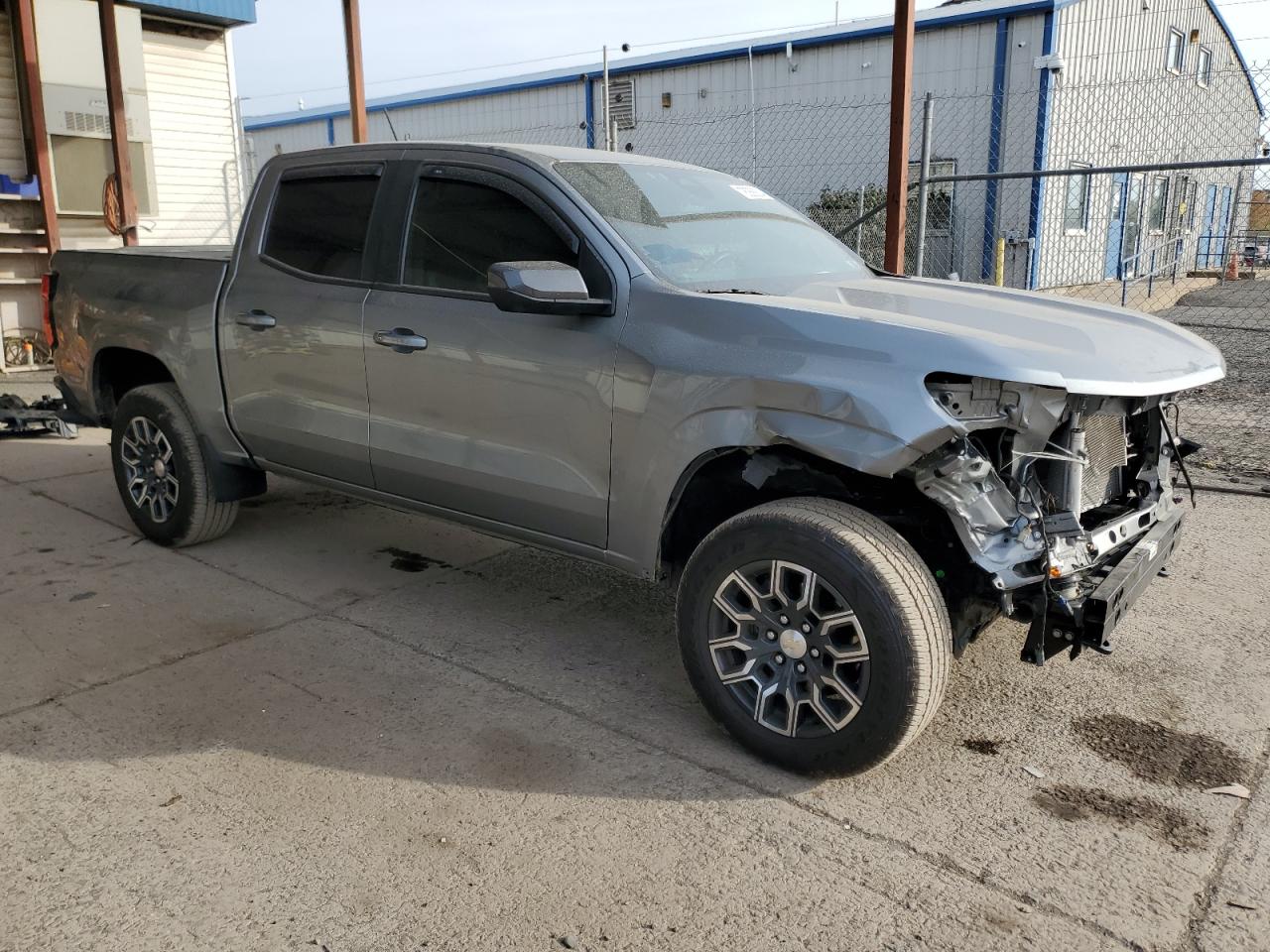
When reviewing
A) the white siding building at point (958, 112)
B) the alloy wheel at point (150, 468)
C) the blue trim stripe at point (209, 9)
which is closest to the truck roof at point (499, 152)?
the alloy wheel at point (150, 468)

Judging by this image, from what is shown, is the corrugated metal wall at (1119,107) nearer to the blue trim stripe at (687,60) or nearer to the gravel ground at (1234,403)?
the blue trim stripe at (687,60)

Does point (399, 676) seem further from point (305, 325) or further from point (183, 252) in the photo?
point (183, 252)

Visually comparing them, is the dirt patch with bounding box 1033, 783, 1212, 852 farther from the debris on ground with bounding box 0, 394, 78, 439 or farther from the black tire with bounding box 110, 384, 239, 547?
the debris on ground with bounding box 0, 394, 78, 439

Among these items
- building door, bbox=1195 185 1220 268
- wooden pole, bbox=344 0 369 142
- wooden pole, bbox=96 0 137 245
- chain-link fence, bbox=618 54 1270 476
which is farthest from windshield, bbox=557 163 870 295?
building door, bbox=1195 185 1220 268

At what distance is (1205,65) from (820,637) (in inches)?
1077

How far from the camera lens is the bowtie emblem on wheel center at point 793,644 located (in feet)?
10.5

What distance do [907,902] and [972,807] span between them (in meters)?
0.54

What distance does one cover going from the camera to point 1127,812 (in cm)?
309

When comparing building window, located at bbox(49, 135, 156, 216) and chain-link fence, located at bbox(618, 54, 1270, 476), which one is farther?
chain-link fence, located at bbox(618, 54, 1270, 476)

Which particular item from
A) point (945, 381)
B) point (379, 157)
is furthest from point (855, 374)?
point (379, 157)

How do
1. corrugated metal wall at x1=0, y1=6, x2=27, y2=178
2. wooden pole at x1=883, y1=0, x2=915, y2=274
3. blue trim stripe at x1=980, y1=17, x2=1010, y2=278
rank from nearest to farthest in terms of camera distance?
1. wooden pole at x1=883, y1=0, x2=915, y2=274
2. corrugated metal wall at x1=0, y1=6, x2=27, y2=178
3. blue trim stripe at x1=980, y1=17, x2=1010, y2=278

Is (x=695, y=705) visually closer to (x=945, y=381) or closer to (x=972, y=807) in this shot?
(x=972, y=807)

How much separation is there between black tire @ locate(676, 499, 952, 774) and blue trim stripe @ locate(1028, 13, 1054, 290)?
15.0 metres

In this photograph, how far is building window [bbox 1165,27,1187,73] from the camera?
72.6 feet
